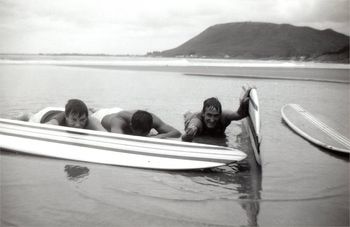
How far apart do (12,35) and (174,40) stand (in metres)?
3.58

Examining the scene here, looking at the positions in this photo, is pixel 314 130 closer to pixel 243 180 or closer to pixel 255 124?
pixel 255 124

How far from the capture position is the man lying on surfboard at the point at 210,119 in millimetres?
4502

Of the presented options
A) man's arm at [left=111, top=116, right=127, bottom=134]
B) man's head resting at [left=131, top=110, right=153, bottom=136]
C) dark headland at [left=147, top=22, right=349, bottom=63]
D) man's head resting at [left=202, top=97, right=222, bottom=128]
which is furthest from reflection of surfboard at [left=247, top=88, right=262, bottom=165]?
dark headland at [left=147, top=22, right=349, bottom=63]

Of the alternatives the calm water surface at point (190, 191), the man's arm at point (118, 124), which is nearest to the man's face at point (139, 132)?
the man's arm at point (118, 124)

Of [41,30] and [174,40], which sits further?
[174,40]

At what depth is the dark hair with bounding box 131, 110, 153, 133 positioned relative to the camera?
4367 millimetres

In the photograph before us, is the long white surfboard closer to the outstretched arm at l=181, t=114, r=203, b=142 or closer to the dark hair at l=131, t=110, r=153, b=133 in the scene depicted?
the outstretched arm at l=181, t=114, r=203, b=142

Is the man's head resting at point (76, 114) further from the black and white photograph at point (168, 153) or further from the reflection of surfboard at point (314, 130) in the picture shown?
the reflection of surfboard at point (314, 130)

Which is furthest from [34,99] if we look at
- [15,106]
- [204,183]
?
[204,183]

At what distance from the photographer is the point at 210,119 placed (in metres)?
4.96

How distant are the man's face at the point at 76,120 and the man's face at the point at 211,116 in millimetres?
1460

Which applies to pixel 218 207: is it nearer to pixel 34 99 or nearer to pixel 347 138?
pixel 347 138

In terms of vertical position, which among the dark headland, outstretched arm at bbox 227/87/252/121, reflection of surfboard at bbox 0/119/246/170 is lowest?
reflection of surfboard at bbox 0/119/246/170

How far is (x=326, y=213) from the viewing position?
9.55 ft
